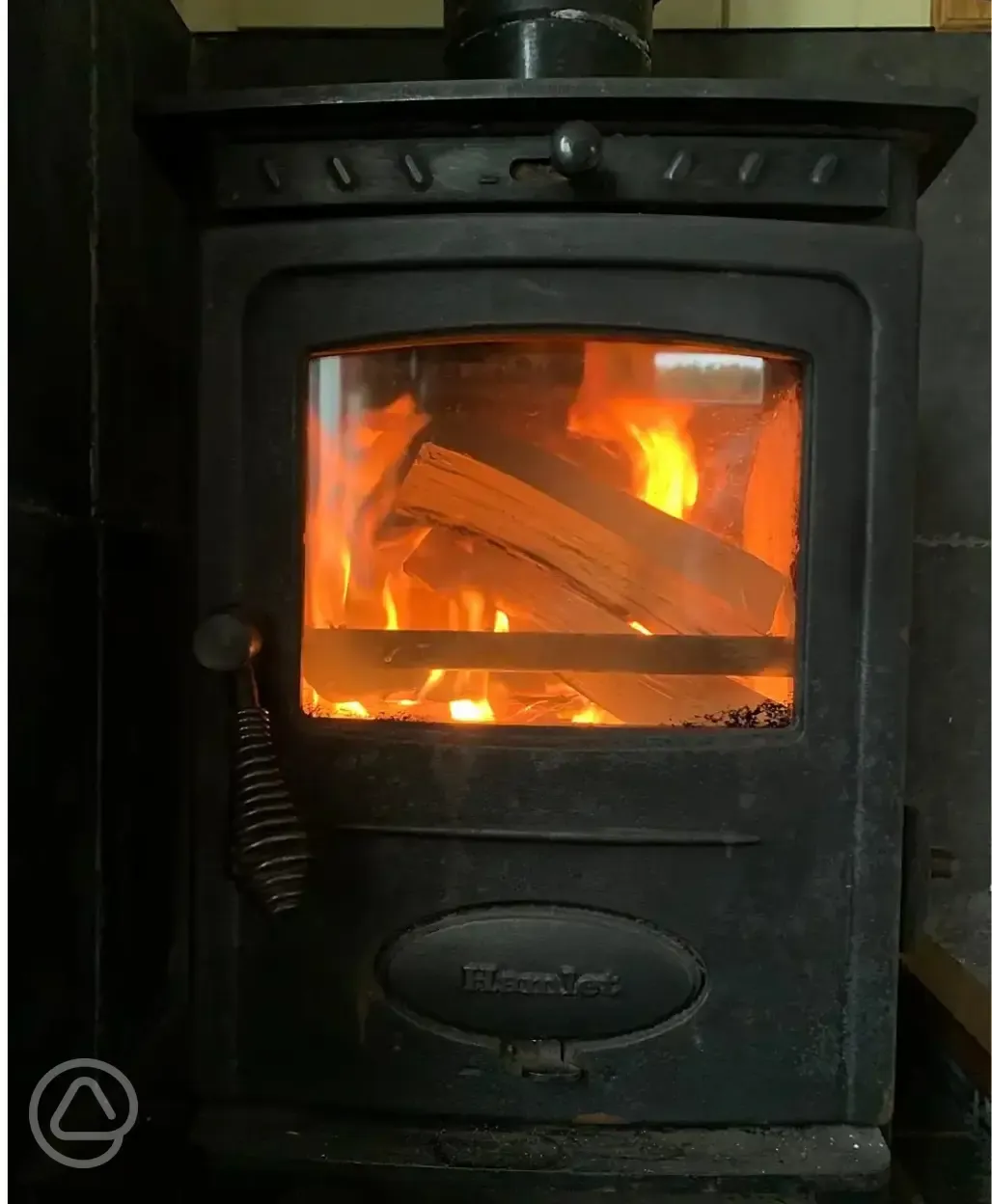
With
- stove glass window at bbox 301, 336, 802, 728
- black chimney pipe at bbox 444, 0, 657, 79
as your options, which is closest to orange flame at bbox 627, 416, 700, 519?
stove glass window at bbox 301, 336, 802, 728

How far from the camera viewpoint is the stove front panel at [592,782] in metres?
0.78

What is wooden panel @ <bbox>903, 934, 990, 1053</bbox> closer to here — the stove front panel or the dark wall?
the stove front panel

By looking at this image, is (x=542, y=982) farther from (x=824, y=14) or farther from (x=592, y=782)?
(x=824, y=14)

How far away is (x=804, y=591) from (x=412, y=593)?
0.28 meters

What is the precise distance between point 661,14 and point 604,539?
2.21 feet

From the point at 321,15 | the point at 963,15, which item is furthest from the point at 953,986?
the point at 321,15

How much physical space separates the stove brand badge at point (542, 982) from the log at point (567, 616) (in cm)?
18

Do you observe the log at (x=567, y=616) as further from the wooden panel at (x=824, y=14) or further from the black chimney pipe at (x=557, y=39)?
the wooden panel at (x=824, y=14)

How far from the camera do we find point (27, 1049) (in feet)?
2.54

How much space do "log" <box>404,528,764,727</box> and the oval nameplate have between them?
15 cm

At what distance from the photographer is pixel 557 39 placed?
859mm

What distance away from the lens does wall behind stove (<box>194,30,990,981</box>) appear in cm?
117

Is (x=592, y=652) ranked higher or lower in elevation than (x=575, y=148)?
lower

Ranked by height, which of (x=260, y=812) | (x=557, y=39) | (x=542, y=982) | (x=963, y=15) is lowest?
(x=542, y=982)
